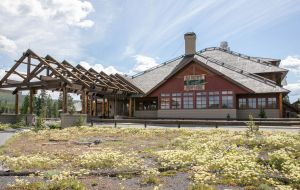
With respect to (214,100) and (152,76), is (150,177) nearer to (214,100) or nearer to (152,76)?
(214,100)

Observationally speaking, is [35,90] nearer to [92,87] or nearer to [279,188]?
[92,87]

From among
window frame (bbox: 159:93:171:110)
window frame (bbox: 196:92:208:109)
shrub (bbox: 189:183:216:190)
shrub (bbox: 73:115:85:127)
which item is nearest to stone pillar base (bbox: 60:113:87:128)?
shrub (bbox: 73:115:85:127)

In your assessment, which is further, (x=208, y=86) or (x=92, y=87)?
(x=208, y=86)

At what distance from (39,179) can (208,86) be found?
112 feet

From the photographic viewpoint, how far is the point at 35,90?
1379 inches

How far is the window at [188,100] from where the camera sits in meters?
42.3

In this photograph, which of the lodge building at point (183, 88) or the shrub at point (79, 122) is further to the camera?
the lodge building at point (183, 88)

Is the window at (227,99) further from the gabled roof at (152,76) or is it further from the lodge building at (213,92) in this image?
the gabled roof at (152,76)

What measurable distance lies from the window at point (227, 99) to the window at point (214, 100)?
0.78 m

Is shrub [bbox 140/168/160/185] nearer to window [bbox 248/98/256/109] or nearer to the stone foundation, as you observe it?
the stone foundation

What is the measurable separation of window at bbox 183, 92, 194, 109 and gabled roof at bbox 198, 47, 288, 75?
32.8 ft

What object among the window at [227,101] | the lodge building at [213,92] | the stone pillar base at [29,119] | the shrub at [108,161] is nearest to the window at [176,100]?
the lodge building at [213,92]

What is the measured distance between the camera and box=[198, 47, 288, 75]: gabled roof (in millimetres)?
44444

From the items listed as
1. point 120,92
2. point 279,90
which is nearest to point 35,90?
point 120,92
